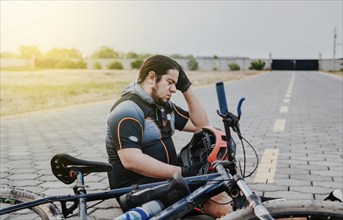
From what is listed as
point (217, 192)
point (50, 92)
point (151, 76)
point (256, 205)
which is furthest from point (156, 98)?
point (50, 92)

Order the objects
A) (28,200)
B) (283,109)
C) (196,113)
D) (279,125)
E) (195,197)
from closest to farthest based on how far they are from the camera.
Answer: (195,197) → (28,200) → (196,113) → (279,125) → (283,109)

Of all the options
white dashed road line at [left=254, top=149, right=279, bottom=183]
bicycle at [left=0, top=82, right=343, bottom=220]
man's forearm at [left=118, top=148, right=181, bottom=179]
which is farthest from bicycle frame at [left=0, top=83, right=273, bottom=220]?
white dashed road line at [left=254, top=149, right=279, bottom=183]

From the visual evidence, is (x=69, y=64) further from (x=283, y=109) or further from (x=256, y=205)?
(x=256, y=205)

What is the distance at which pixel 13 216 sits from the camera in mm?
4098

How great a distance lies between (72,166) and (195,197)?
2.47 ft

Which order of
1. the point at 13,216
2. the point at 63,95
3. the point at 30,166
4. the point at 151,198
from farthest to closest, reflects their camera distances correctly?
the point at 63,95 → the point at 30,166 → the point at 13,216 → the point at 151,198

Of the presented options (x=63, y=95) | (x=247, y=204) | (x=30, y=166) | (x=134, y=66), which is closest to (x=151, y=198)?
(x=247, y=204)

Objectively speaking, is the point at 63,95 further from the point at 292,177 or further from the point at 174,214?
the point at 174,214

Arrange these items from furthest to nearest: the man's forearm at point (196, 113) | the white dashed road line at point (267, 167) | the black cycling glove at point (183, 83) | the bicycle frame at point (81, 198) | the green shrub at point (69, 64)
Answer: the green shrub at point (69, 64)
the white dashed road line at point (267, 167)
the man's forearm at point (196, 113)
the black cycling glove at point (183, 83)
the bicycle frame at point (81, 198)

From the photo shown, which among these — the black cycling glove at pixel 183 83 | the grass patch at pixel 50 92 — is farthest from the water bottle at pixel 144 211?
the grass patch at pixel 50 92

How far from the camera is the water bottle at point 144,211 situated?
7.45ft

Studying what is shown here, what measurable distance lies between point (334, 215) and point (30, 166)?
5.16 metres

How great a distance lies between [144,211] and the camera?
2326 mm

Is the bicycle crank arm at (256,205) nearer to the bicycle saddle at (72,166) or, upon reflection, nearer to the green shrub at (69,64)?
the bicycle saddle at (72,166)
